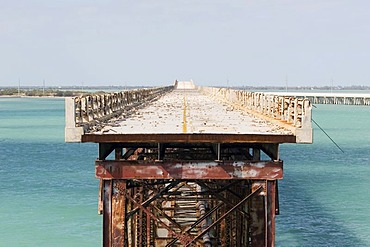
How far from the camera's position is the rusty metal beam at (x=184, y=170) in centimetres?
1406

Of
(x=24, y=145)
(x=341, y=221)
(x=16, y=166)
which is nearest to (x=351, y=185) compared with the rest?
(x=341, y=221)

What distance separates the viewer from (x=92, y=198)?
1698 inches

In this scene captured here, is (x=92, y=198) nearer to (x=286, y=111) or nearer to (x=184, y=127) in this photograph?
(x=184, y=127)

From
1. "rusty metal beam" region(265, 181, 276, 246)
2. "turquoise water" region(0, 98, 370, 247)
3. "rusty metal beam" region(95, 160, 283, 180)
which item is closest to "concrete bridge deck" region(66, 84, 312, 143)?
"rusty metal beam" region(95, 160, 283, 180)

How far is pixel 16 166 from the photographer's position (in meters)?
59.5

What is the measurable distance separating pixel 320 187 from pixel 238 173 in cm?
3495

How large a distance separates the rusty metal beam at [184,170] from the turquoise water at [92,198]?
18.8m

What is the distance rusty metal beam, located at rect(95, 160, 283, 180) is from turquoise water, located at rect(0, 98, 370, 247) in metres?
18.8

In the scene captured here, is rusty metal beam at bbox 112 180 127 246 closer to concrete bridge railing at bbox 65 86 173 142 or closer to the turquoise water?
concrete bridge railing at bbox 65 86 173 142

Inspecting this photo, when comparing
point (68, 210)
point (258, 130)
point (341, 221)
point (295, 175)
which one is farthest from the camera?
point (295, 175)

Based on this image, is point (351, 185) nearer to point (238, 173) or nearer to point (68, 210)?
point (68, 210)

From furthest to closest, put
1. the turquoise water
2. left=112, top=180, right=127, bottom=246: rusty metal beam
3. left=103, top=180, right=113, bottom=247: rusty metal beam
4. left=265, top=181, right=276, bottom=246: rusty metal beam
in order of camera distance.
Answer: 1. the turquoise water
2. left=265, top=181, right=276, bottom=246: rusty metal beam
3. left=112, top=180, right=127, bottom=246: rusty metal beam
4. left=103, top=180, right=113, bottom=247: rusty metal beam

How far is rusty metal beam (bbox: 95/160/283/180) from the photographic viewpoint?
1406cm

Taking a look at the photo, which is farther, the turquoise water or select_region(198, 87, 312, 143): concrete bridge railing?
the turquoise water
